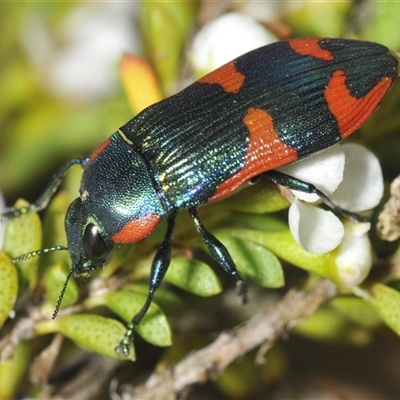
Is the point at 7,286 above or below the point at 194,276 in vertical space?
above

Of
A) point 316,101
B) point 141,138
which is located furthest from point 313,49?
point 141,138

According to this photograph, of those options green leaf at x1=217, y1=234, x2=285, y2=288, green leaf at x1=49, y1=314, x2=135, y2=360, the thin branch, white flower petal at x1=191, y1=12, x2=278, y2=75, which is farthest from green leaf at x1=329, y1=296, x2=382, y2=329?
white flower petal at x1=191, y1=12, x2=278, y2=75

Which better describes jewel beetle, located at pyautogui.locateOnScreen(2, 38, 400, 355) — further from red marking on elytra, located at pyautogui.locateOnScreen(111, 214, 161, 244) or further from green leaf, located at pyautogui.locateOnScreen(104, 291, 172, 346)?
green leaf, located at pyautogui.locateOnScreen(104, 291, 172, 346)

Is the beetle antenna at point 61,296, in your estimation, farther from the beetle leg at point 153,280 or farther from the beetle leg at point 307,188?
the beetle leg at point 307,188

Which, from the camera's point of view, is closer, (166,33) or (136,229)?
(136,229)

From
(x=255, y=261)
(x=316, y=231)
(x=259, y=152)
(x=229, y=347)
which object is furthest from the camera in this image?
(x=259, y=152)

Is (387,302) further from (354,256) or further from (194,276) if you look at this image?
(194,276)

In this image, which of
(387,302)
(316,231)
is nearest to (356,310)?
Answer: (387,302)
